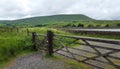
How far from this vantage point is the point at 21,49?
54.6 feet

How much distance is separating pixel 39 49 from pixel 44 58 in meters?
3.04

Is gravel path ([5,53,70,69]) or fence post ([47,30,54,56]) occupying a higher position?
fence post ([47,30,54,56])

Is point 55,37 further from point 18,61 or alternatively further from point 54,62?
point 18,61

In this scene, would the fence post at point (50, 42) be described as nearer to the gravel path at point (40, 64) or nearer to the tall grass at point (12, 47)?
the gravel path at point (40, 64)

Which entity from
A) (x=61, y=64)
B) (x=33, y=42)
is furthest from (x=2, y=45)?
(x=61, y=64)

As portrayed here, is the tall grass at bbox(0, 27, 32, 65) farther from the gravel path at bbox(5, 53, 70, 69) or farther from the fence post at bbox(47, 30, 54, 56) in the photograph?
the fence post at bbox(47, 30, 54, 56)

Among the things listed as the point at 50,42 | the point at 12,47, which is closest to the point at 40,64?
the point at 50,42

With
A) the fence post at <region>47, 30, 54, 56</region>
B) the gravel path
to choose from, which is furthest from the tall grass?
the fence post at <region>47, 30, 54, 56</region>

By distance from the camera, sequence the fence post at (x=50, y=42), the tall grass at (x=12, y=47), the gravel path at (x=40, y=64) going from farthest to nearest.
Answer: the tall grass at (x=12, y=47)
the fence post at (x=50, y=42)
the gravel path at (x=40, y=64)

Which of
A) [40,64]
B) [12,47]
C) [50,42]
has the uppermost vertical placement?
[50,42]

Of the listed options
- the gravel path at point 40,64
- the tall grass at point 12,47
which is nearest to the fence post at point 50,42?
the gravel path at point 40,64

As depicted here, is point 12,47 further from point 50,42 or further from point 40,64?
point 40,64

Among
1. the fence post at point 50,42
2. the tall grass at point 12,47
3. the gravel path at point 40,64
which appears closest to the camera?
the gravel path at point 40,64

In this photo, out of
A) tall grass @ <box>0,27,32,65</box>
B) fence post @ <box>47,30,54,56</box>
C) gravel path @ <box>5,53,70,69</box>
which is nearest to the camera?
gravel path @ <box>5,53,70,69</box>
